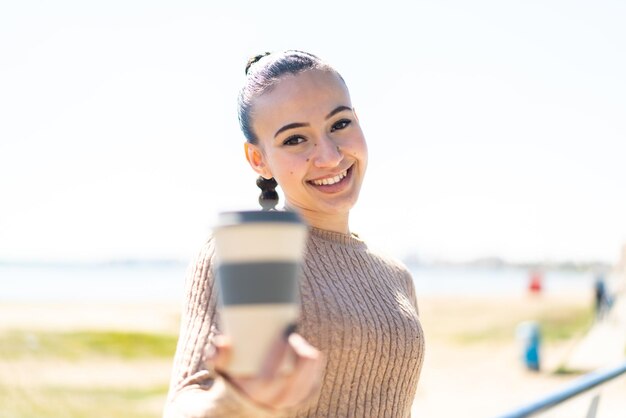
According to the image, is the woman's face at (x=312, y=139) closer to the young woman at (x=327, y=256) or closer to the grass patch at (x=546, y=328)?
the young woman at (x=327, y=256)

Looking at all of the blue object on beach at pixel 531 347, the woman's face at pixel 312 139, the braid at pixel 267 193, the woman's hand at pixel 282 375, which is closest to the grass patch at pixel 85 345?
the blue object on beach at pixel 531 347

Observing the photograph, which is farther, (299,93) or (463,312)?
(463,312)

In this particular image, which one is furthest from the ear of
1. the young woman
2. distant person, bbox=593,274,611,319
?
distant person, bbox=593,274,611,319

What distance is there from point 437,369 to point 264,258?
60.1ft

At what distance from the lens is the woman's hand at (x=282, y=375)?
0.95 m

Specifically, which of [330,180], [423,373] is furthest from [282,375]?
[423,373]

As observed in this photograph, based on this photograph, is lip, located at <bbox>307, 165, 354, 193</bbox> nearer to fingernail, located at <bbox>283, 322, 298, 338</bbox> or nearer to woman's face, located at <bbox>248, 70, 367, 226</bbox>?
woman's face, located at <bbox>248, 70, 367, 226</bbox>

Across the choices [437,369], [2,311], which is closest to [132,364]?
[437,369]

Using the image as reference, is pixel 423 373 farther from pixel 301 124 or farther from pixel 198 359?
pixel 198 359

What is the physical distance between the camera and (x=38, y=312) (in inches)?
1276

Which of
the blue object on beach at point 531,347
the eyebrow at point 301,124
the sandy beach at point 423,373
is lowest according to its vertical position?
the sandy beach at point 423,373

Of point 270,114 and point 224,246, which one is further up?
point 270,114

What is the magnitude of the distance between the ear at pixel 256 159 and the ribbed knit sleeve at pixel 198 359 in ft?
1.16

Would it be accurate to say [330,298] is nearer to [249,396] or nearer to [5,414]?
[249,396]
